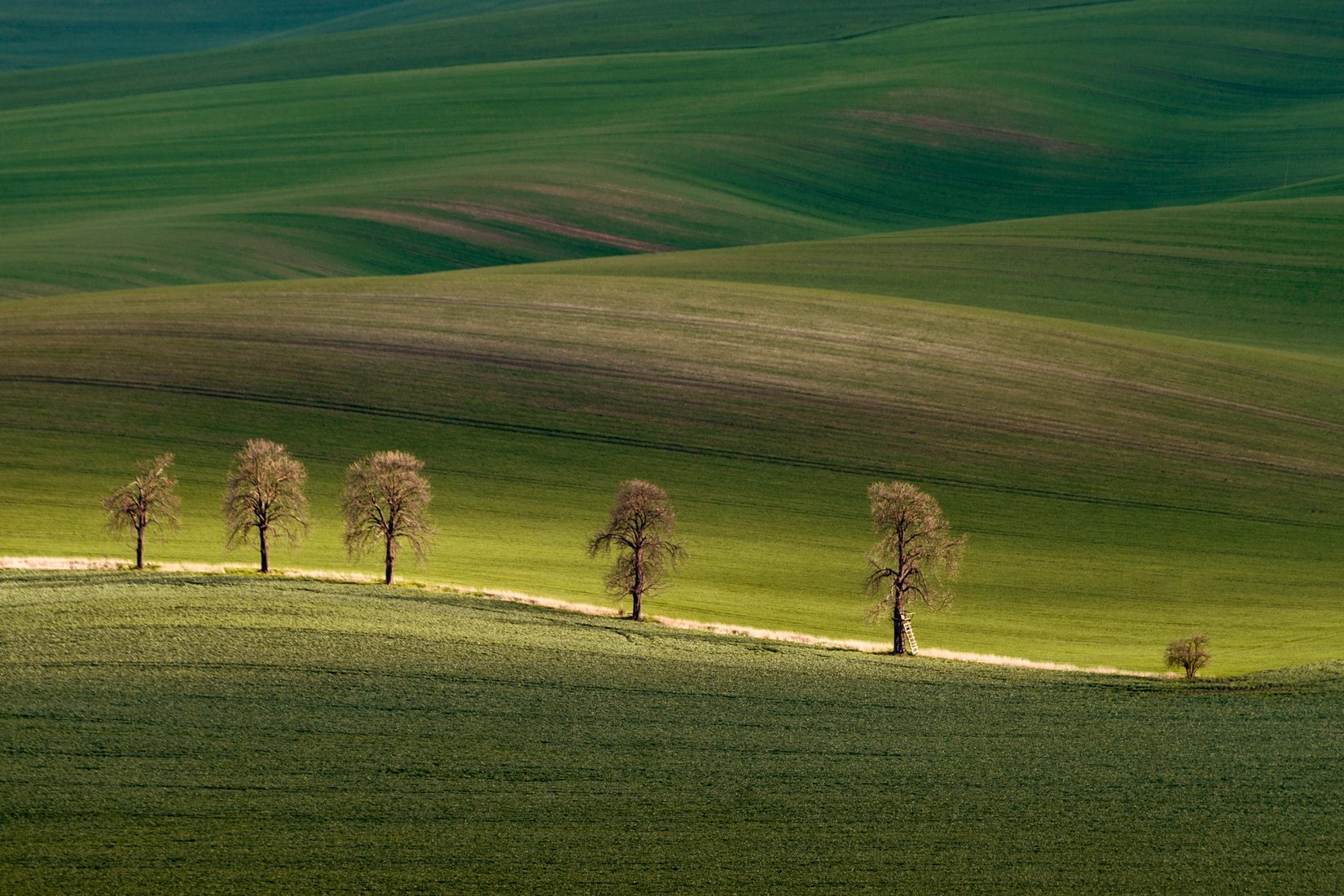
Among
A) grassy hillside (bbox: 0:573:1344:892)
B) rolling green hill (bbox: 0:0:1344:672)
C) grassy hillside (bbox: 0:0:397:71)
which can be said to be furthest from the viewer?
grassy hillside (bbox: 0:0:397:71)

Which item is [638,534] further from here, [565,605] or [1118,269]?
[1118,269]

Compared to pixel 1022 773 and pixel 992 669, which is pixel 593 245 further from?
pixel 1022 773

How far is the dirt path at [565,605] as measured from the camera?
33.7 metres

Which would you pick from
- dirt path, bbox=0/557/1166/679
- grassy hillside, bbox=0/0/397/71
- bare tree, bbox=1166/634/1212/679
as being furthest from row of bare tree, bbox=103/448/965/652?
grassy hillside, bbox=0/0/397/71

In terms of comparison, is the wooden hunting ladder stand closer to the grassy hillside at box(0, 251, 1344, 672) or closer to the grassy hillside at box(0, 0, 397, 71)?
the grassy hillside at box(0, 251, 1344, 672)

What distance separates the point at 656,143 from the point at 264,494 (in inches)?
2623

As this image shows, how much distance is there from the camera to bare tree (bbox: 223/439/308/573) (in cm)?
3738

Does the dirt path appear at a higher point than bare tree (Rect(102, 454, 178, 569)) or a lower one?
lower

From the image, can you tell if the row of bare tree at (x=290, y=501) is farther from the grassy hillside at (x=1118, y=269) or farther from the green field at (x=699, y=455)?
A: the grassy hillside at (x=1118, y=269)

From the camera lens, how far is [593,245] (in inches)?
3332

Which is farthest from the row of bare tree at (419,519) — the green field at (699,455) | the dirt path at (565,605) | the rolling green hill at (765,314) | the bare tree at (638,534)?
the rolling green hill at (765,314)

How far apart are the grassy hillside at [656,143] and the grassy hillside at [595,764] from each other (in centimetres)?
4852

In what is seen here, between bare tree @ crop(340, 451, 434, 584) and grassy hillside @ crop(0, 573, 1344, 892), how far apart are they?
19.6ft

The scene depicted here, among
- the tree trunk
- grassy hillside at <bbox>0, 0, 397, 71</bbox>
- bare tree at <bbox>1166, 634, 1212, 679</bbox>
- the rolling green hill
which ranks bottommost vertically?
bare tree at <bbox>1166, 634, 1212, 679</bbox>
